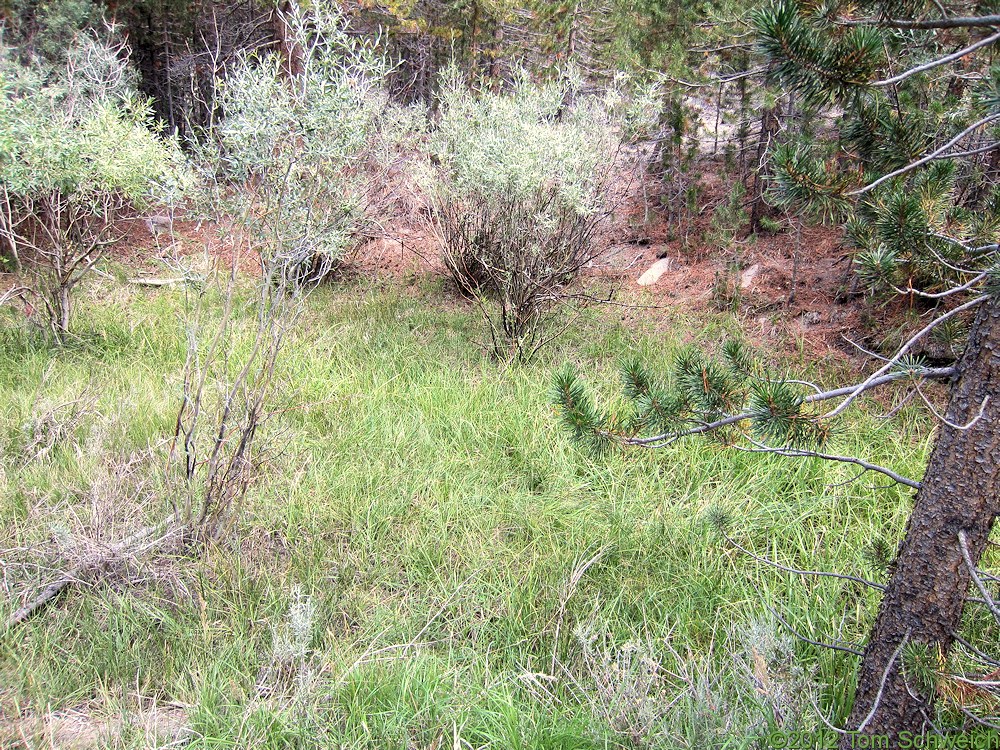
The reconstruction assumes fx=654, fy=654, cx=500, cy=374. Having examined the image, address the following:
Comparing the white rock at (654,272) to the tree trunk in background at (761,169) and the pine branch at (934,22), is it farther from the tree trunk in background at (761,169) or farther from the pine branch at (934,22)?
the pine branch at (934,22)

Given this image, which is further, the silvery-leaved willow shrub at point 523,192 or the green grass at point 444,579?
the silvery-leaved willow shrub at point 523,192

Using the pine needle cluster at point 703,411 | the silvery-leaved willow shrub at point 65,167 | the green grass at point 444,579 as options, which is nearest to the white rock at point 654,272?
the green grass at point 444,579

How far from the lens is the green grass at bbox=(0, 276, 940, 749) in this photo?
217 cm

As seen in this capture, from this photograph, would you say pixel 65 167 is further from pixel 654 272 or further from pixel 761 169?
pixel 761 169

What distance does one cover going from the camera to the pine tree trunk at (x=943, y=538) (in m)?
1.49

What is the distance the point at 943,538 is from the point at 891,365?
0.43 meters

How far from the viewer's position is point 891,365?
1.60m

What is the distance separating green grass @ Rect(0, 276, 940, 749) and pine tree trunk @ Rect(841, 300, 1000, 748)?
0.39 metres

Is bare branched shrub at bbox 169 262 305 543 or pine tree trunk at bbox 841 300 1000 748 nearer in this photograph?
pine tree trunk at bbox 841 300 1000 748

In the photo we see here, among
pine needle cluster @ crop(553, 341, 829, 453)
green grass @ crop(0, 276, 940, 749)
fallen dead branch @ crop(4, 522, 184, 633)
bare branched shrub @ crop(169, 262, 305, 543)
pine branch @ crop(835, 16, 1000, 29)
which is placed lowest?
green grass @ crop(0, 276, 940, 749)

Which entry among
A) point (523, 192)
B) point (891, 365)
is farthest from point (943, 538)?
point (523, 192)

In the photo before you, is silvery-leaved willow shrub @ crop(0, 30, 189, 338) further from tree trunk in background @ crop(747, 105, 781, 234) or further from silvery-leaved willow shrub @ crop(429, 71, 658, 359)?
tree trunk in background @ crop(747, 105, 781, 234)

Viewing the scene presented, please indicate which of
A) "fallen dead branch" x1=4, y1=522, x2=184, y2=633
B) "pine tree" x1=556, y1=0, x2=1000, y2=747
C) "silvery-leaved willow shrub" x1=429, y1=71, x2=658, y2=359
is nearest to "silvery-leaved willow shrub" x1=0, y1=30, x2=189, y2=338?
"silvery-leaved willow shrub" x1=429, y1=71, x2=658, y2=359

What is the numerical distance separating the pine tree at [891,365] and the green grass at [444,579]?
0.60m
